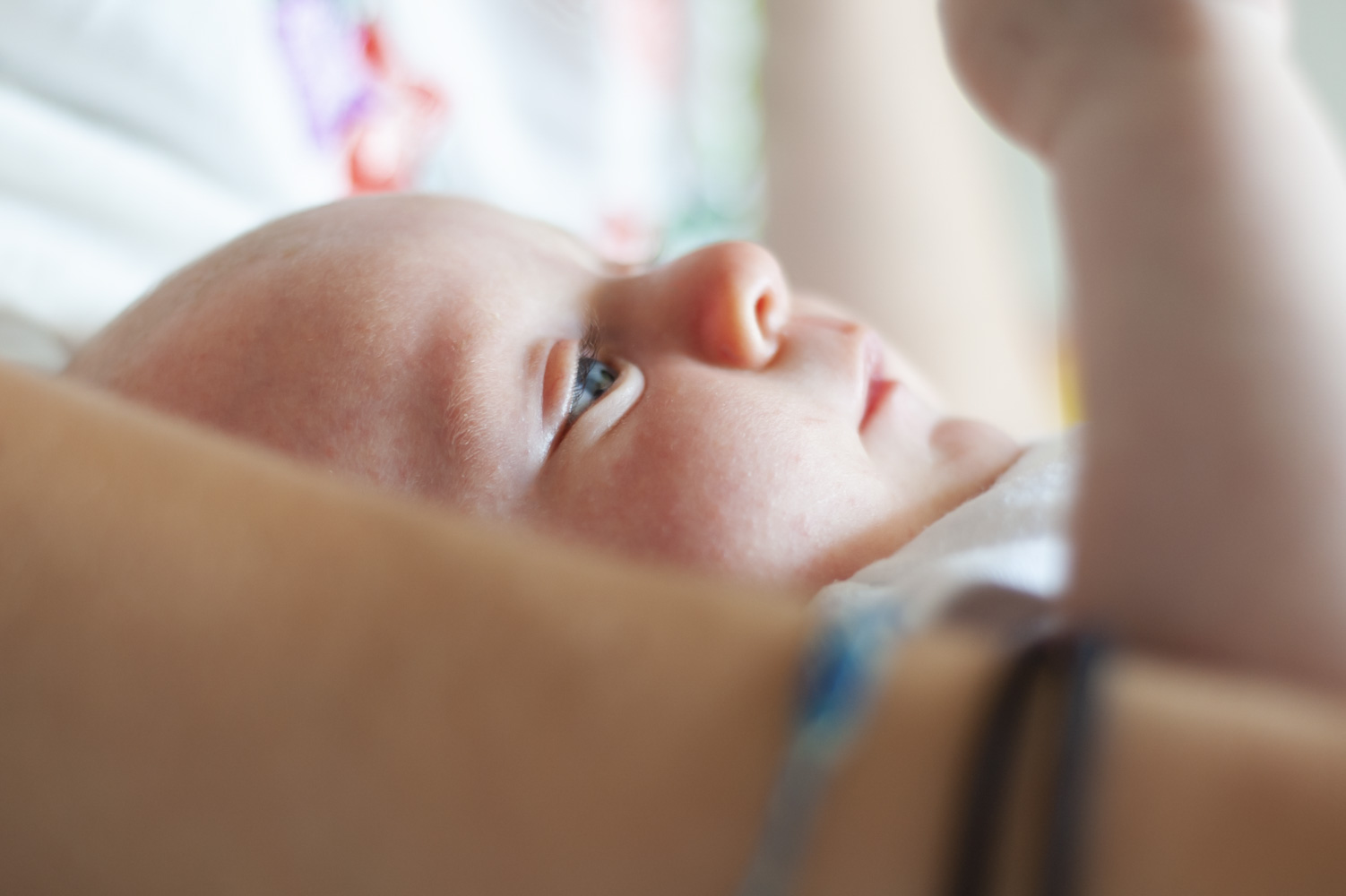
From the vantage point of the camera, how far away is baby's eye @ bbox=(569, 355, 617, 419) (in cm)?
63

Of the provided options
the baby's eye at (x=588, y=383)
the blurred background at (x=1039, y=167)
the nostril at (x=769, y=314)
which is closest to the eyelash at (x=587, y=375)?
the baby's eye at (x=588, y=383)

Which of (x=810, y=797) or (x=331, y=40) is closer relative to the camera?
(x=810, y=797)

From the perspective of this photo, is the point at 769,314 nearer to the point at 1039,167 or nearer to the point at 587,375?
the point at 587,375

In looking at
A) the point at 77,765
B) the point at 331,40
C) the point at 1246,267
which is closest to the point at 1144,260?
the point at 1246,267

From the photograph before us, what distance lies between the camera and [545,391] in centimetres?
63

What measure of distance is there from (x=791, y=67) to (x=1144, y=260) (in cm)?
112

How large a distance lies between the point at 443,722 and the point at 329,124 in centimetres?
104

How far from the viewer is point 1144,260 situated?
0.37 metres

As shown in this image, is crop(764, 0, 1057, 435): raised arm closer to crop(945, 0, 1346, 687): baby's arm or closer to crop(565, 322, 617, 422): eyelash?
crop(565, 322, 617, 422): eyelash

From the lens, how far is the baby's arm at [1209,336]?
0.31m

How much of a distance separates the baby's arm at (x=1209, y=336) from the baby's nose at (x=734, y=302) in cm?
24

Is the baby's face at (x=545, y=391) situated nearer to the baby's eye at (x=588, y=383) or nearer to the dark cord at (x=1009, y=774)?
the baby's eye at (x=588, y=383)

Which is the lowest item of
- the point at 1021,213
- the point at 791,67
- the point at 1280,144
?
the point at 1280,144

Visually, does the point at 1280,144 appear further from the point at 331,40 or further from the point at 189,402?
the point at 331,40
